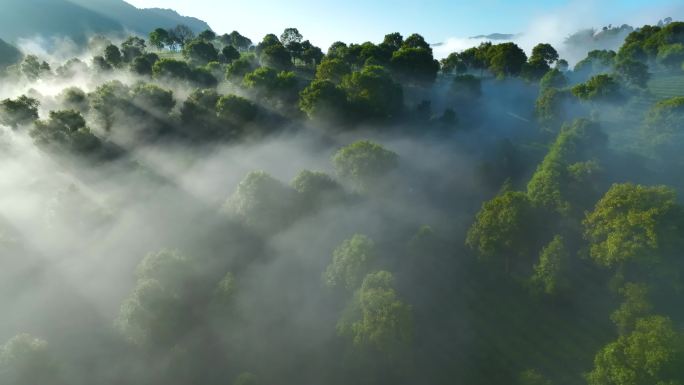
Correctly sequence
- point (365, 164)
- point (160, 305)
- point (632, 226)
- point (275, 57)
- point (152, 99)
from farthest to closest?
1. point (275, 57)
2. point (152, 99)
3. point (365, 164)
4. point (632, 226)
5. point (160, 305)

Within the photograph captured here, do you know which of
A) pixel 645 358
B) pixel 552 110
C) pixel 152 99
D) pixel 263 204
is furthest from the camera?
pixel 152 99

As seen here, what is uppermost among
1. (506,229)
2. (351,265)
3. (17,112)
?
(17,112)

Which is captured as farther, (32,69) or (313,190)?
(32,69)

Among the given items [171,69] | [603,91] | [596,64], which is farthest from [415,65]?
[171,69]

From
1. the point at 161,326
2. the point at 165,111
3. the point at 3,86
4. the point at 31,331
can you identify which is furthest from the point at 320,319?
the point at 3,86

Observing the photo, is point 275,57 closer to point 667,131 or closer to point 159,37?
point 159,37

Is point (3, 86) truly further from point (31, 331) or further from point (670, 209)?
point (670, 209)
